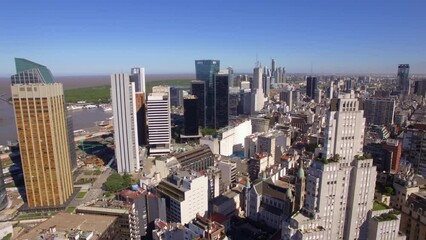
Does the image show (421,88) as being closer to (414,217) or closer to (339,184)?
(414,217)

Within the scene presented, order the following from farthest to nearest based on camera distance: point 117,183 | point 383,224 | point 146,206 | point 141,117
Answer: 1. point 141,117
2. point 117,183
3. point 146,206
4. point 383,224

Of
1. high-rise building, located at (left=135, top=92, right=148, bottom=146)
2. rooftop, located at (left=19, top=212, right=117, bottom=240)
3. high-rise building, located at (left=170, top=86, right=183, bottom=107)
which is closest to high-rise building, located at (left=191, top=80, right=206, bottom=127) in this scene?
high-rise building, located at (left=135, top=92, right=148, bottom=146)

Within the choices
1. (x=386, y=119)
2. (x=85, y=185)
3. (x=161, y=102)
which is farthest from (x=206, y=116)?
(x=386, y=119)

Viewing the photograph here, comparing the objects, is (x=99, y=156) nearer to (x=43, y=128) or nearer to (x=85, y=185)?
(x=85, y=185)

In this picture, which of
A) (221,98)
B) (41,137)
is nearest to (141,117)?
(221,98)

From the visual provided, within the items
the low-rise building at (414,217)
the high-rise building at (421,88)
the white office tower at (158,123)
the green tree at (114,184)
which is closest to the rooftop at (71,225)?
the green tree at (114,184)

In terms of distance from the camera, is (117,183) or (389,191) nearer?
(389,191)
